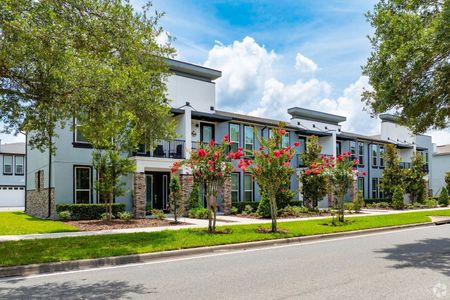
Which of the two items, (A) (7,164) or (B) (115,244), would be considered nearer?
(B) (115,244)

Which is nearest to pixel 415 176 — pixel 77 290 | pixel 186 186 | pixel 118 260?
pixel 186 186

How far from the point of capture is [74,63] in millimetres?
10062

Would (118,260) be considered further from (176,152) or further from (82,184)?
(176,152)

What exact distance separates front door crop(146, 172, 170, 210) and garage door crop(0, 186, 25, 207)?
87.8ft

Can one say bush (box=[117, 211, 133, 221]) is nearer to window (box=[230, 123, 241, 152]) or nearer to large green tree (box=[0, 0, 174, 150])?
large green tree (box=[0, 0, 174, 150])

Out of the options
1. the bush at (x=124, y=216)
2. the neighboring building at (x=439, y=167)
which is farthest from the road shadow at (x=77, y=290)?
the neighboring building at (x=439, y=167)

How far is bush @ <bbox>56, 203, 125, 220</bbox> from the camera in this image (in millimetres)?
19625

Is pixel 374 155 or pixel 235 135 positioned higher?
pixel 235 135

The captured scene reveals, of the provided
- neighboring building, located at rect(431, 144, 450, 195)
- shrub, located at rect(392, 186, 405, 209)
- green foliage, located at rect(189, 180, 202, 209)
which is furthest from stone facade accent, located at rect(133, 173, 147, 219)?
neighboring building, located at rect(431, 144, 450, 195)

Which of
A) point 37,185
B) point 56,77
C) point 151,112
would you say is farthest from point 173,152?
point 56,77

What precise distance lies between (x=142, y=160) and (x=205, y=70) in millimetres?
7604

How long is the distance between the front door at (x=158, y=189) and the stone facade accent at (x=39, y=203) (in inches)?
206

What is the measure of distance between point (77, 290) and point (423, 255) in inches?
327

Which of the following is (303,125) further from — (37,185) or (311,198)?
(37,185)
